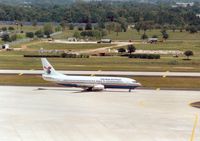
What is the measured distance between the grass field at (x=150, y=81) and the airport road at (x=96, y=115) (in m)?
4.92

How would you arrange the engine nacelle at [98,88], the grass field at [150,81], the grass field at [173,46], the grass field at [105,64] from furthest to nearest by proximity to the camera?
the grass field at [173,46], the grass field at [105,64], the grass field at [150,81], the engine nacelle at [98,88]

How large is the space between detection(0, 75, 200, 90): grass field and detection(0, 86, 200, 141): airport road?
4.92 m

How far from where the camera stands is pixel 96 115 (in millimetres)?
72812

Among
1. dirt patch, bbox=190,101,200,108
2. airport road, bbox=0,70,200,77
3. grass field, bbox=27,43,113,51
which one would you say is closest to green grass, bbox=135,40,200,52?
grass field, bbox=27,43,113,51

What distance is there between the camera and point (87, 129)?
210 ft

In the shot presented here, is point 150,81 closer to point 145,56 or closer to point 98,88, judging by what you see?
point 98,88

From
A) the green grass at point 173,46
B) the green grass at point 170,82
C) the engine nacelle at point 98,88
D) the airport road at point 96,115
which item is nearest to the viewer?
the airport road at point 96,115

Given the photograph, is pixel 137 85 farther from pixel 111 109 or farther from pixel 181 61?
pixel 181 61

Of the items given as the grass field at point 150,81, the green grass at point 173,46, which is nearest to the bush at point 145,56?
the green grass at point 173,46

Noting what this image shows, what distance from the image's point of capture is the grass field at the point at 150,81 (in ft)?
331

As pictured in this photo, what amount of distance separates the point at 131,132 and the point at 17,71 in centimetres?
5592

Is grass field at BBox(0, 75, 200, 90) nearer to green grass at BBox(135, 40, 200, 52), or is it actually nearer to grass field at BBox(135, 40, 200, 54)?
grass field at BBox(135, 40, 200, 54)

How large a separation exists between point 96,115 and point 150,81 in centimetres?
3296

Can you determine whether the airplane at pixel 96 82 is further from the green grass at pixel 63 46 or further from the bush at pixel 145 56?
the green grass at pixel 63 46
